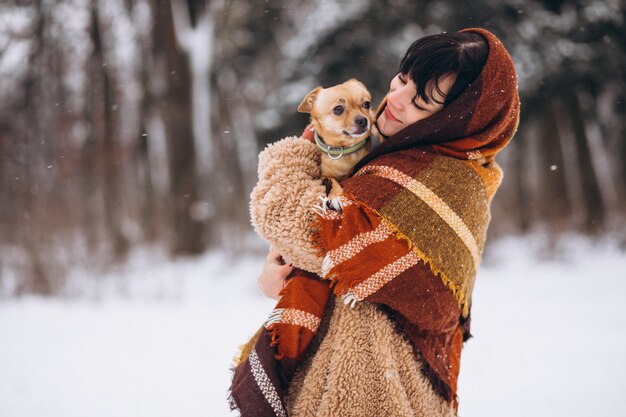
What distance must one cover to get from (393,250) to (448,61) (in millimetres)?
642

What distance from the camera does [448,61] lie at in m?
1.52

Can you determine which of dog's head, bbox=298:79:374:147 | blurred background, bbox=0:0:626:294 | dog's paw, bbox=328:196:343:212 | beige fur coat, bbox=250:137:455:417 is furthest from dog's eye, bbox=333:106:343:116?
blurred background, bbox=0:0:626:294

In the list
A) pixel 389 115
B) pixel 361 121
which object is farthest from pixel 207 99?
pixel 389 115

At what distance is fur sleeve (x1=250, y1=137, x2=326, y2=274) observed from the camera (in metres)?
1.48

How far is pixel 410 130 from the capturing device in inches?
61.1

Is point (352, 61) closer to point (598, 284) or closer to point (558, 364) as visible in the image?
point (598, 284)

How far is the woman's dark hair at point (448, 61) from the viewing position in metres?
1.53

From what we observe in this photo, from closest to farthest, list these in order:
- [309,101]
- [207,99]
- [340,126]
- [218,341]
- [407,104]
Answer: [407,104] < [340,126] < [309,101] < [218,341] < [207,99]

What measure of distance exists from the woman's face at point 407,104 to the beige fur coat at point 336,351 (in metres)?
0.38

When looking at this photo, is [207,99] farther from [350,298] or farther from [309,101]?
[350,298]

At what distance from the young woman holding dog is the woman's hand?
88mm

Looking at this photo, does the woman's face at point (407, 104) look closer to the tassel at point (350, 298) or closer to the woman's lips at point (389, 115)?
the woman's lips at point (389, 115)

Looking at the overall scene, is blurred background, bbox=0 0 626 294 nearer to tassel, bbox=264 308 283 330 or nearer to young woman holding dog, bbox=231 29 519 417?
young woman holding dog, bbox=231 29 519 417

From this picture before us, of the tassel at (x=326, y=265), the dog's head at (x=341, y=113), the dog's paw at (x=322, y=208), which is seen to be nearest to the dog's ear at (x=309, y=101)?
the dog's head at (x=341, y=113)
